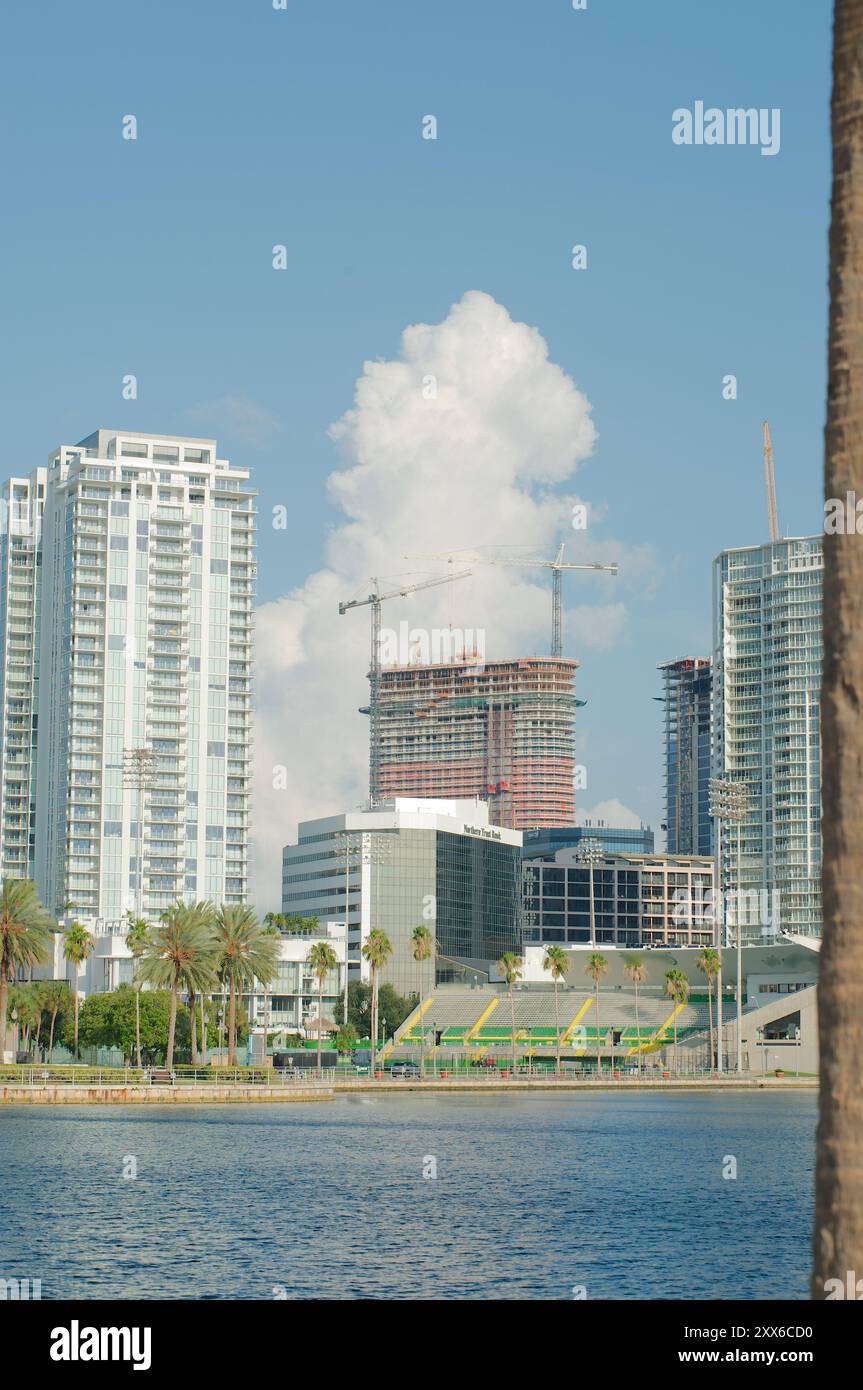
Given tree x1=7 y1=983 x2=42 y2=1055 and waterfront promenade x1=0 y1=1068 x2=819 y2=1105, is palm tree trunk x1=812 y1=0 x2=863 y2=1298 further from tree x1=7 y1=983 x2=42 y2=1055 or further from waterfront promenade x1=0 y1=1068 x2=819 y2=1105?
tree x1=7 y1=983 x2=42 y2=1055

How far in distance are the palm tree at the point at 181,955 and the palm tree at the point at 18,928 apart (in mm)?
8731

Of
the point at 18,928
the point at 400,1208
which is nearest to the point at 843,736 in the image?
the point at 400,1208

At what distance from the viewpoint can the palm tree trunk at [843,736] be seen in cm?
1530

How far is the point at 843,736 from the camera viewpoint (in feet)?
51.0

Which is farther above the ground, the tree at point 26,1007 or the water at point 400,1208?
A: the tree at point 26,1007

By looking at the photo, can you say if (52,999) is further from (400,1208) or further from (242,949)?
(400,1208)

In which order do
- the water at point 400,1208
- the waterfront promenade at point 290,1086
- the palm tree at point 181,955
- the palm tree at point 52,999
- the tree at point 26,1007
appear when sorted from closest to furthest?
the water at point 400,1208, the waterfront promenade at point 290,1086, the palm tree at point 181,955, the tree at point 26,1007, the palm tree at point 52,999

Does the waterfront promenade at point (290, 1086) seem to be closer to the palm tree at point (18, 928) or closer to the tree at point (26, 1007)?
the palm tree at point (18, 928)

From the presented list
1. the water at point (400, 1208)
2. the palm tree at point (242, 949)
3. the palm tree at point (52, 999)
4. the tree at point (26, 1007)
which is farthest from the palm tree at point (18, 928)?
the palm tree at point (52, 999)

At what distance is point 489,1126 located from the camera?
363 ft

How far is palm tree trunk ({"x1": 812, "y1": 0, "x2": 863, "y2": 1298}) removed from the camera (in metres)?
15.3

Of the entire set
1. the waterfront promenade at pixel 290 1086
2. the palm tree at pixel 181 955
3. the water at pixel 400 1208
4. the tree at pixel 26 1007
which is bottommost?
the waterfront promenade at pixel 290 1086

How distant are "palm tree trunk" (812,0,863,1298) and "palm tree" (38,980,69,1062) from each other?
16451 centimetres
